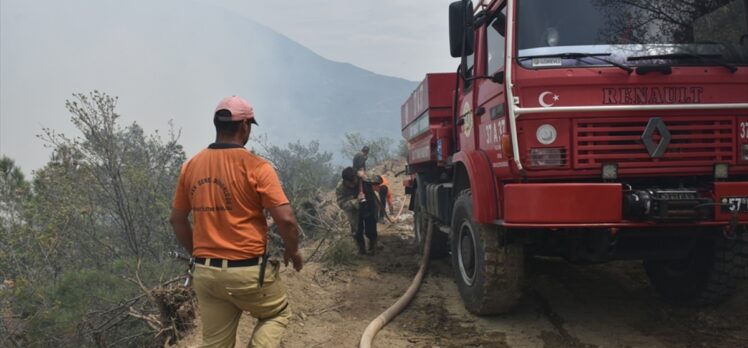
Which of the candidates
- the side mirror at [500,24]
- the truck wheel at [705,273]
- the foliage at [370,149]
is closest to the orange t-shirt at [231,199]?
the side mirror at [500,24]

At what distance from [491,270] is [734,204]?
1.72 metres

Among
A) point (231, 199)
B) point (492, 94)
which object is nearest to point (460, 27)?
point (492, 94)

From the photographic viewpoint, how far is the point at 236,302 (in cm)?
304

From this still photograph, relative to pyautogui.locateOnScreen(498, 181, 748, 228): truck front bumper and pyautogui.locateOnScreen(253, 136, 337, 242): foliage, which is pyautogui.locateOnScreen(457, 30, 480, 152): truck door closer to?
pyautogui.locateOnScreen(498, 181, 748, 228): truck front bumper

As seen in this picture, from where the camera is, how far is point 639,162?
157 inches

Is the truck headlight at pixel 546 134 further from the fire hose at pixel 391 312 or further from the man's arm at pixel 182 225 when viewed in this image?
the man's arm at pixel 182 225

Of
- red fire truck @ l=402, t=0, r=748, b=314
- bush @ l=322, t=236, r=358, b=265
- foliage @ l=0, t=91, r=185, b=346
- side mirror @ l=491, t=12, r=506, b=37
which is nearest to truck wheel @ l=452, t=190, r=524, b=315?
red fire truck @ l=402, t=0, r=748, b=314

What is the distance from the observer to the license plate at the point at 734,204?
153 inches

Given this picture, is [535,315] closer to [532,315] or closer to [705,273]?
[532,315]

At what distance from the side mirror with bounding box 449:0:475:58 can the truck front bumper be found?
1.45m

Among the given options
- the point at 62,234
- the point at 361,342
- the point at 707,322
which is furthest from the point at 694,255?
the point at 62,234

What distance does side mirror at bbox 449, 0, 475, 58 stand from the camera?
4691 mm

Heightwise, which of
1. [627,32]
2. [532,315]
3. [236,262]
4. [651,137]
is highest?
[627,32]

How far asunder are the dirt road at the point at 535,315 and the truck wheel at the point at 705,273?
14 centimetres
